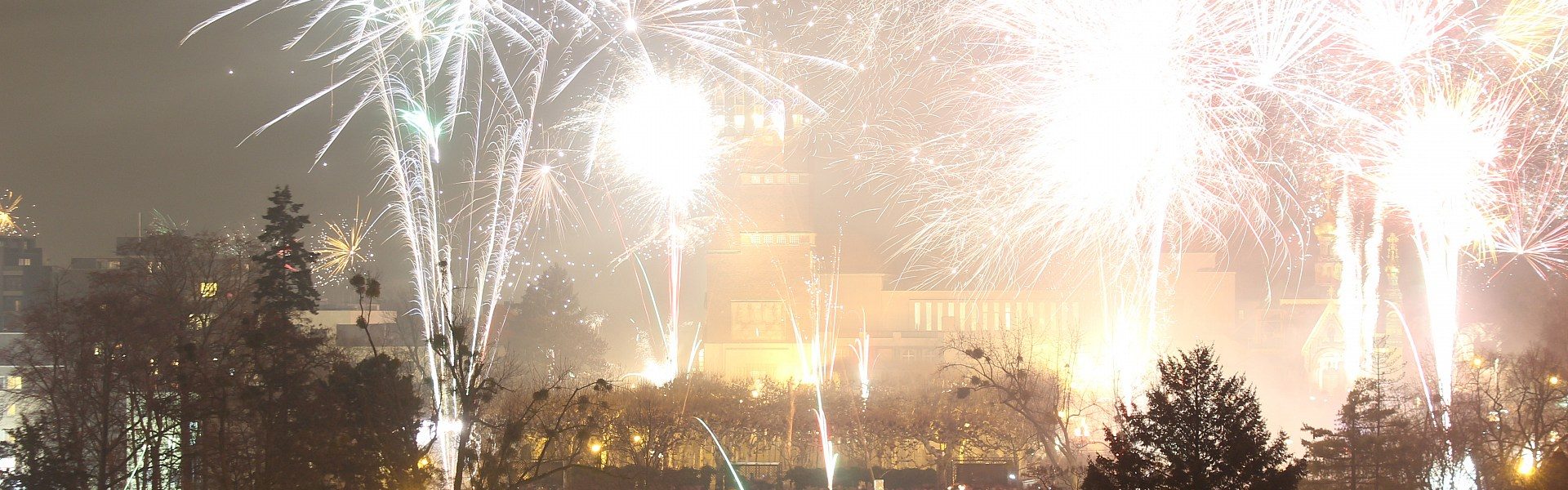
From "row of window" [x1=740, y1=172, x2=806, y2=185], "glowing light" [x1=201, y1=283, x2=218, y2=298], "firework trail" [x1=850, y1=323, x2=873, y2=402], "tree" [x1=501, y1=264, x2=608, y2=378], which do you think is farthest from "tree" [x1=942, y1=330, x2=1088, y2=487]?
"tree" [x1=501, y1=264, x2=608, y2=378]

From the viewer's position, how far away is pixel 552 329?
71.9 metres

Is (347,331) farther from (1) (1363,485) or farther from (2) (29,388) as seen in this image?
(1) (1363,485)

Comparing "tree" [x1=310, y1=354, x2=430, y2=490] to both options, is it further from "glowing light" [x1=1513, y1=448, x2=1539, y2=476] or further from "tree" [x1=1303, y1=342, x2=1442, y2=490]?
"glowing light" [x1=1513, y1=448, x2=1539, y2=476]

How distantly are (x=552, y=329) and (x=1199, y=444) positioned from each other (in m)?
61.5

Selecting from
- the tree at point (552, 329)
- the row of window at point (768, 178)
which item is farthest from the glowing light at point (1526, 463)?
the tree at point (552, 329)

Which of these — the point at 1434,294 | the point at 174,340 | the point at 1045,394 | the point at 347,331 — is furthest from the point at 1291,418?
the point at 347,331

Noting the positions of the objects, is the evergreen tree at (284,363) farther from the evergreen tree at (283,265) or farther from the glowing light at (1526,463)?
the glowing light at (1526,463)

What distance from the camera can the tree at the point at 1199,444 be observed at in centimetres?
1313

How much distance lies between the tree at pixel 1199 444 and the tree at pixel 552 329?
56556 millimetres

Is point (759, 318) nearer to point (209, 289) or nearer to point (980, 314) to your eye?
point (980, 314)

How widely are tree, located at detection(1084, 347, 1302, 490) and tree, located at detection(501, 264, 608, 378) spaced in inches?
2227

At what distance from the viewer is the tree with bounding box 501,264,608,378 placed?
230 feet

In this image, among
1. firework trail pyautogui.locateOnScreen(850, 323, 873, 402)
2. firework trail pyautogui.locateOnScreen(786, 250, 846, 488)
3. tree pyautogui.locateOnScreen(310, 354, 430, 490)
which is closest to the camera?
tree pyautogui.locateOnScreen(310, 354, 430, 490)

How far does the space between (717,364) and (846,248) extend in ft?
36.4
